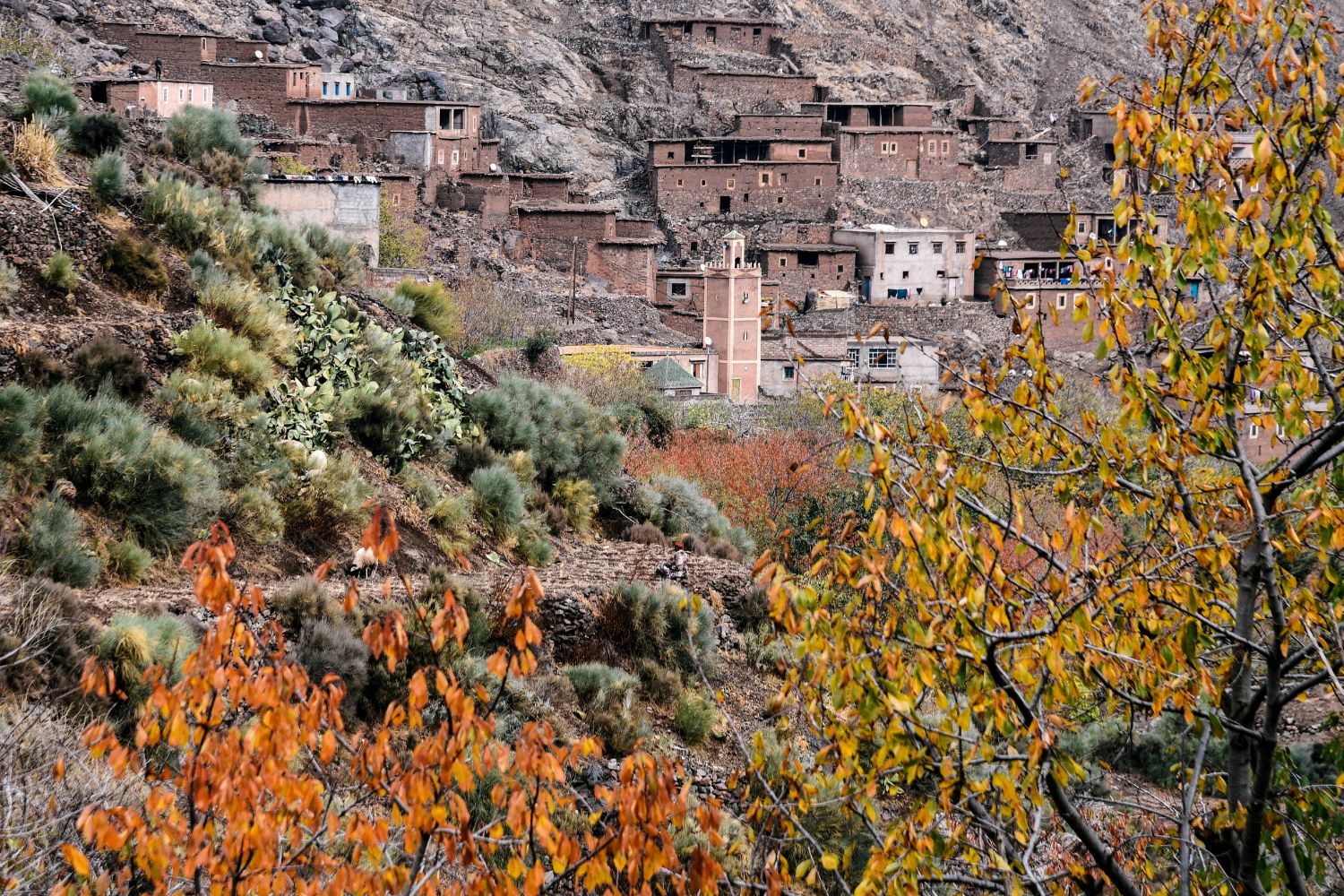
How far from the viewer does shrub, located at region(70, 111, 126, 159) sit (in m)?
13.0

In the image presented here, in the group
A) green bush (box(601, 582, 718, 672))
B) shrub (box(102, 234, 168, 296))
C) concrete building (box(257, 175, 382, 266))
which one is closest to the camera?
green bush (box(601, 582, 718, 672))

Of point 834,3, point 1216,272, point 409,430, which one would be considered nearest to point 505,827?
point 1216,272

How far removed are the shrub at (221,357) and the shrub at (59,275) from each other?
819 mm

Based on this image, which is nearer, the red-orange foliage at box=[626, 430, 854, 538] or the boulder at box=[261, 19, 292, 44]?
the red-orange foliage at box=[626, 430, 854, 538]

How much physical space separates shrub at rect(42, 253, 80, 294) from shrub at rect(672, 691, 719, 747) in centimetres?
515

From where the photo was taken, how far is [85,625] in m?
7.38

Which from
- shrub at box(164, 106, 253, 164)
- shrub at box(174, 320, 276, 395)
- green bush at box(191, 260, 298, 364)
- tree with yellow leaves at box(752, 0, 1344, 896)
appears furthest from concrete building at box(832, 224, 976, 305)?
tree with yellow leaves at box(752, 0, 1344, 896)

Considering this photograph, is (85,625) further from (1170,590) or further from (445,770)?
(1170,590)

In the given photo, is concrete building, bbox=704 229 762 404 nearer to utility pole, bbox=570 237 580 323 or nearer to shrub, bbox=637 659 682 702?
utility pole, bbox=570 237 580 323

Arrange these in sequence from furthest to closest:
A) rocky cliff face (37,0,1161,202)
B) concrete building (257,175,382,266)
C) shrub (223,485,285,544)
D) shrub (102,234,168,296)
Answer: rocky cliff face (37,0,1161,202) < concrete building (257,175,382,266) < shrub (102,234,168,296) < shrub (223,485,285,544)

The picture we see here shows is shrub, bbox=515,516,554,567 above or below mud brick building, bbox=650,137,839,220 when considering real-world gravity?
below

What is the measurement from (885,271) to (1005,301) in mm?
48974

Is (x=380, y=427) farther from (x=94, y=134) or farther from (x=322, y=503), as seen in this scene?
(x=94, y=134)

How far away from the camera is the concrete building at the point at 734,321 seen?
146ft
